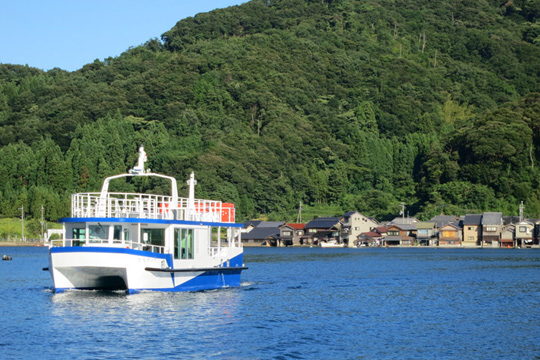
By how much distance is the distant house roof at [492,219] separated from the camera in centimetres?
12138

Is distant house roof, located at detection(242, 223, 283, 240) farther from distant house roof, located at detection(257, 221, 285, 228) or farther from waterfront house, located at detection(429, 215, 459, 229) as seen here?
waterfront house, located at detection(429, 215, 459, 229)

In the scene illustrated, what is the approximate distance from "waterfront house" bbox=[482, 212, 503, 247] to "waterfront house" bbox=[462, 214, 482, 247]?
1.17 m

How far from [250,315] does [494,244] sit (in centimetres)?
9996

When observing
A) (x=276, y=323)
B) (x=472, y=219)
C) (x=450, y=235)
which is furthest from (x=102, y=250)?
(x=450, y=235)

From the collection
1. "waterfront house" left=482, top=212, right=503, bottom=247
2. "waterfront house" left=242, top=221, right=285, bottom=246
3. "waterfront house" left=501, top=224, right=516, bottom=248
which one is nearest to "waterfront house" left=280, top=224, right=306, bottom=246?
"waterfront house" left=242, top=221, right=285, bottom=246

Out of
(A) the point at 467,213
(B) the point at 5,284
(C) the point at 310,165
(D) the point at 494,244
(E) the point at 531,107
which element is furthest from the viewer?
(C) the point at 310,165

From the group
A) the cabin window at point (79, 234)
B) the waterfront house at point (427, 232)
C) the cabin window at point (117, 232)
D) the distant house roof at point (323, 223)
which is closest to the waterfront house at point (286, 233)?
the distant house roof at point (323, 223)

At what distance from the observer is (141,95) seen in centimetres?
18825

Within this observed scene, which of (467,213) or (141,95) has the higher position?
(141,95)

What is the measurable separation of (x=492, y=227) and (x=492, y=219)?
58.0 inches

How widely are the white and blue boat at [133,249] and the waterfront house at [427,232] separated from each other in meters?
95.3

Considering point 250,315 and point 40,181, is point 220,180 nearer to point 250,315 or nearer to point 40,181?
point 40,181

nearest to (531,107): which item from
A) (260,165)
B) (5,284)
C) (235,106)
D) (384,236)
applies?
(384,236)

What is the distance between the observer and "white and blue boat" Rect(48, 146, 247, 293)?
32.7 m
